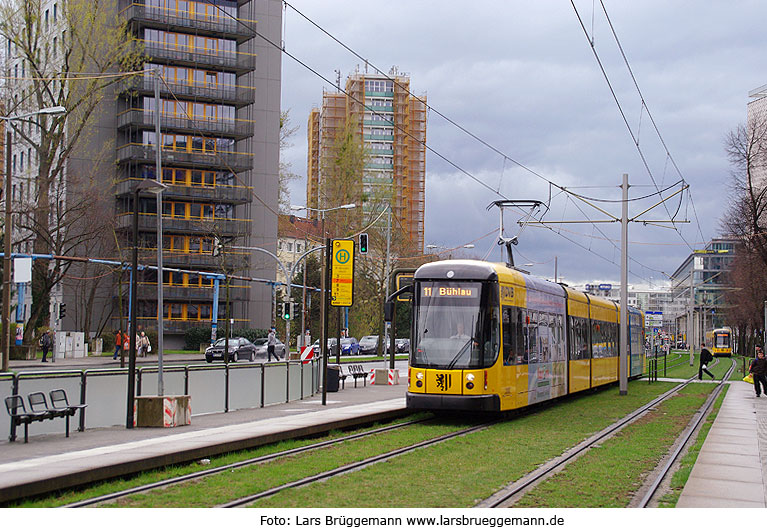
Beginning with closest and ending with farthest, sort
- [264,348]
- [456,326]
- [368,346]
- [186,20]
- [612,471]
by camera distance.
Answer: [612,471], [456,326], [264,348], [186,20], [368,346]

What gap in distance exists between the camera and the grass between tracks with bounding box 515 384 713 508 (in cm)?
1046

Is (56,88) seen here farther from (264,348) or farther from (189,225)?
(189,225)

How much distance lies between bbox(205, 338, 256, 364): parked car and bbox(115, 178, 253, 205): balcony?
59.9 ft

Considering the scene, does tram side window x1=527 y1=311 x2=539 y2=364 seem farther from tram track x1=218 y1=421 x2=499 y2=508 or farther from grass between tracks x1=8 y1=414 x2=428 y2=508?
grass between tracks x1=8 y1=414 x2=428 y2=508

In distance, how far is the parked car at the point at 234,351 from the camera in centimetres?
5312

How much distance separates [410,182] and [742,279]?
6538 cm

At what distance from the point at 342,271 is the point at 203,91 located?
169ft

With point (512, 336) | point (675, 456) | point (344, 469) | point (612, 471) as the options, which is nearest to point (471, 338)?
point (512, 336)

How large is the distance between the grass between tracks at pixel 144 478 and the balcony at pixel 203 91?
A: 5851cm

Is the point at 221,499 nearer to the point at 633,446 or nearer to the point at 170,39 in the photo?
the point at 633,446

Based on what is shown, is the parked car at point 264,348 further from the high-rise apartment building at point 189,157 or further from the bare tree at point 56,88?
the bare tree at point 56,88

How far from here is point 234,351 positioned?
54875 mm

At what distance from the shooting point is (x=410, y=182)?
12925 centimetres
